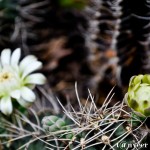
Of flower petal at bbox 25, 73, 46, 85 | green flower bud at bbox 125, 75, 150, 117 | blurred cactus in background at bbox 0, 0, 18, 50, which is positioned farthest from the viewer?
blurred cactus in background at bbox 0, 0, 18, 50

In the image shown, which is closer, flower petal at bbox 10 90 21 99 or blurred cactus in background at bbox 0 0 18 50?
flower petal at bbox 10 90 21 99

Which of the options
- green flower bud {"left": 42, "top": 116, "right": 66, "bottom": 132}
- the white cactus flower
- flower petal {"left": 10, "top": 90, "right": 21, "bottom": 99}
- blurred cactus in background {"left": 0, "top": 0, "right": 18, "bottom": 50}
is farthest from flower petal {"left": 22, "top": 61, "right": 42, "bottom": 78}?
blurred cactus in background {"left": 0, "top": 0, "right": 18, "bottom": 50}

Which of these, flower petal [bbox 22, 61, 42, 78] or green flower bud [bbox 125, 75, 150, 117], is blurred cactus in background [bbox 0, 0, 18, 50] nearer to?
flower petal [bbox 22, 61, 42, 78]

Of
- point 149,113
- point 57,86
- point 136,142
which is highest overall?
point 149,113

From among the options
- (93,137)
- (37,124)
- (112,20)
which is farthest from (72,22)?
(93,137)

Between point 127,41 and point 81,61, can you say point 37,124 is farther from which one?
point 81,61

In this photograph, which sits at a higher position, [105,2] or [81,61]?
[105,2]

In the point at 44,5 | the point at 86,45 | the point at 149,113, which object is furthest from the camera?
the point at 44,5

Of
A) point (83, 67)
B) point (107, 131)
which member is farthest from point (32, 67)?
point (83, 67)

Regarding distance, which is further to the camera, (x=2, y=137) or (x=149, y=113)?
(x=2, y=137)
